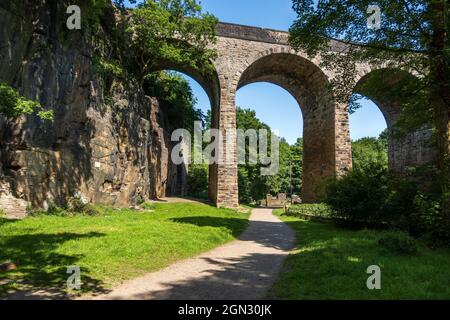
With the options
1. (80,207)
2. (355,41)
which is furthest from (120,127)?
(355,41)

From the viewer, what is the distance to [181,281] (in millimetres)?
5785

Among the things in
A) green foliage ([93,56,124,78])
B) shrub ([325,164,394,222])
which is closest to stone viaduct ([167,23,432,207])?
shrub ([325,164,394,222])

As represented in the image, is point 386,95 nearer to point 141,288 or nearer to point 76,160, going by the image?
point 141,288

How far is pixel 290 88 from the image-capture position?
29750 mm

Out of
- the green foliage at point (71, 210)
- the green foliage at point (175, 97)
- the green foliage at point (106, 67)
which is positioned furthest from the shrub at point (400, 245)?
the green foliage at point (175, 97)

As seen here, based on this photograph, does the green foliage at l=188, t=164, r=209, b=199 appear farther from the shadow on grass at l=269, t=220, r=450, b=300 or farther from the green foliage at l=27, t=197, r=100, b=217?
the shadow on grass at l=269, t=220, r=450, b=300

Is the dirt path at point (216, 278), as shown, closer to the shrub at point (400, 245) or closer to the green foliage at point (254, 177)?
the shrub at point (400, 245)

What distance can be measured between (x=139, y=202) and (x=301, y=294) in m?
15.7

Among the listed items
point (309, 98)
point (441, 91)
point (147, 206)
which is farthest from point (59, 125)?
point (309, 98)

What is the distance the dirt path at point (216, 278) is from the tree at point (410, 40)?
5204 mm

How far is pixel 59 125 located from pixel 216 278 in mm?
10285

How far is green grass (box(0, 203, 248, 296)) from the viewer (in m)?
5.59

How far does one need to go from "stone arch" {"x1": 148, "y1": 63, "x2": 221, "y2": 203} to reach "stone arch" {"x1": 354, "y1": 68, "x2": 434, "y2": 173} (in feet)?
29.9

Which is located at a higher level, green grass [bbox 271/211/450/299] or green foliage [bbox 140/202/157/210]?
green foliage [bbox 140/202/157/210]
